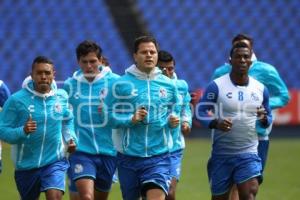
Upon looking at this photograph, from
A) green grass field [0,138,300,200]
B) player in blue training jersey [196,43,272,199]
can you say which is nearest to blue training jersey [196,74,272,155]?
player in blue training jersey [196,43,272,199]

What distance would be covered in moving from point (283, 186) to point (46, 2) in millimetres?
11009

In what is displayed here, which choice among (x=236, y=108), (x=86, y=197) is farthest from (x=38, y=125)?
(x=236, y=108)

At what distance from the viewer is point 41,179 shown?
8.06m

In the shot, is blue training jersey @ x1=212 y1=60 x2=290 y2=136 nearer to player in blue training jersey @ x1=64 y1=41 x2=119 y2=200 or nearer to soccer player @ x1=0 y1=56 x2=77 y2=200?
player in blue training jersey @ x1=64 y1=41 x2=119 y2=200

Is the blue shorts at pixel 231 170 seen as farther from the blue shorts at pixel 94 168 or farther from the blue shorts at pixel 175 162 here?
the blue shorts at pixel 94 168

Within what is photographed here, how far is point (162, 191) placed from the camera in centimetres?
765

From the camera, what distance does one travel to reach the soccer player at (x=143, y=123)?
7742 mm

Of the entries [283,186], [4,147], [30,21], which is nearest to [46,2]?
[30,21]

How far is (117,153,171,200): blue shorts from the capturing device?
7.68 m

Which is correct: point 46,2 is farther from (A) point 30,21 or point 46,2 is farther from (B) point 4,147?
(B) point 4,147

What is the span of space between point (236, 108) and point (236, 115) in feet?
0.24

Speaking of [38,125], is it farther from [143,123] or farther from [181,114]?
[181,114]

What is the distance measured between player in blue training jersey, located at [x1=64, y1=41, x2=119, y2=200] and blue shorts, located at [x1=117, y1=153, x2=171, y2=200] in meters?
1.00

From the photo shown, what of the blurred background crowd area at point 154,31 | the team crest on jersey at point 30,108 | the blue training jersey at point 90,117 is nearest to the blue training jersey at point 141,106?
the team crest on jersey at point 30,108
